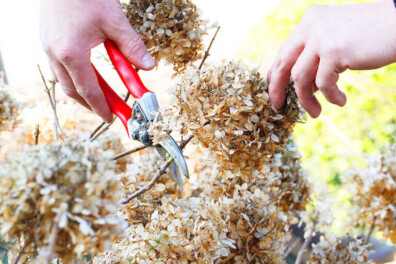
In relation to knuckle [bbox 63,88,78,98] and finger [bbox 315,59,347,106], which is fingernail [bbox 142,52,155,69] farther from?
finger [bbox 315,59,347,106]

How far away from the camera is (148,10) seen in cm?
78

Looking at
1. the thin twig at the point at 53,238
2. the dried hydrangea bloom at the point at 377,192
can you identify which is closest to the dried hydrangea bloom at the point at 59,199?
the thin twig at the point at 53,238

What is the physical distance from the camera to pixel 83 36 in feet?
2.43

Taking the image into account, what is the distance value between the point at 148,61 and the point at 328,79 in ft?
1.26

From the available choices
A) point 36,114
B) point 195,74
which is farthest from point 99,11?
point 36,114

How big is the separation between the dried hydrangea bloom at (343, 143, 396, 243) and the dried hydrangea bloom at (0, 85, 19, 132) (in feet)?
3.58

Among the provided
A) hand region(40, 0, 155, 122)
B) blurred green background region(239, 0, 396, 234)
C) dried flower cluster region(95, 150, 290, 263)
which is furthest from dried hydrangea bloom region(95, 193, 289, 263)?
blurred green background region(239, 0, 396, 234)

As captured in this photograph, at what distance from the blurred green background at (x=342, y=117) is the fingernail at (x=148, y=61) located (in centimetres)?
155

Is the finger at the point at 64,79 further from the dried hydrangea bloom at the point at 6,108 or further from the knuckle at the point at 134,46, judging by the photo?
the dried hydrangea bloom at the point at 6,108

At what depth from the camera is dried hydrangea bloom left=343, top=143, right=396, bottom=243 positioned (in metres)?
1.09

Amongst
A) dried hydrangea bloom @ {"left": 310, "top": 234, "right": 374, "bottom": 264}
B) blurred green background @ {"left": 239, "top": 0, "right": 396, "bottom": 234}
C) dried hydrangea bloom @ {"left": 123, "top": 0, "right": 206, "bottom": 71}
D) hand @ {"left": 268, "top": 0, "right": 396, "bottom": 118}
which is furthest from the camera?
blurred green background @ {"left": 239, "top": 0, "right": 396, "bottom": 234}

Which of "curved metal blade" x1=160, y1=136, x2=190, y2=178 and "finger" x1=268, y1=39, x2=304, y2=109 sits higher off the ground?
"finger" x1=268, y1=39, x2=304, y2=109

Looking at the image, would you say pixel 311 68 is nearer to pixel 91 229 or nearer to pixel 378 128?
pixel 91 229

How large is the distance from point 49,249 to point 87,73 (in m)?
0.49
